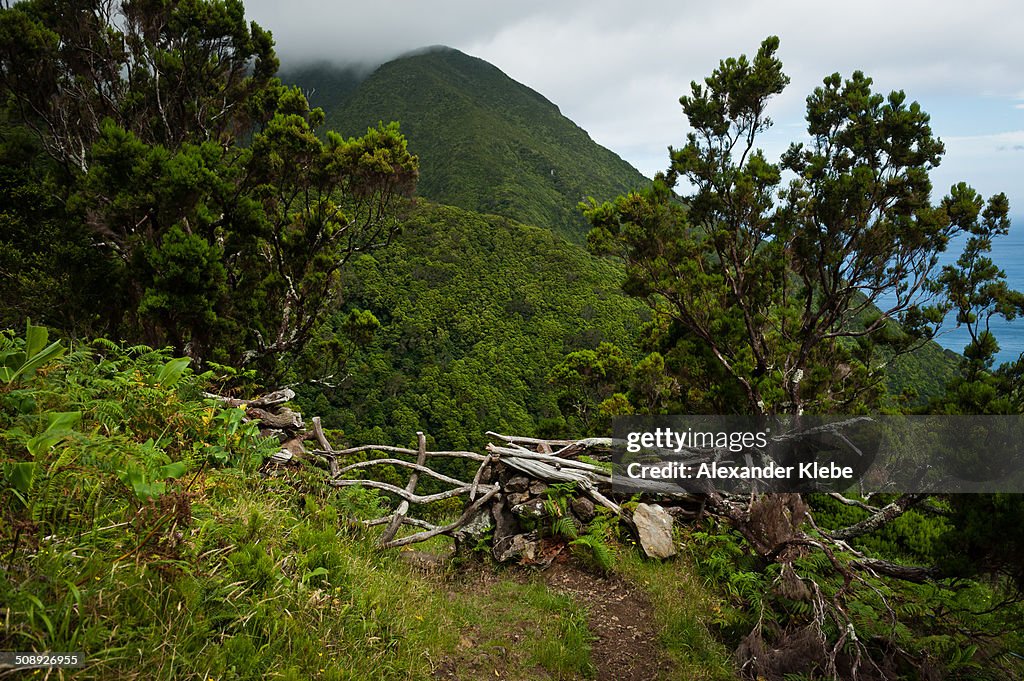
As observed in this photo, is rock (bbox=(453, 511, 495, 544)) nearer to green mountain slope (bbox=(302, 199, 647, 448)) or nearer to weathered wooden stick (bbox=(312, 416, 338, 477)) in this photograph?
weathered wooden stick (bbox=(312, 416, 338, 477))

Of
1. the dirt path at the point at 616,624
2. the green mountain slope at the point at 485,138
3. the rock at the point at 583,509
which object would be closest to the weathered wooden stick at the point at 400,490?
the rock at the point at 583,509

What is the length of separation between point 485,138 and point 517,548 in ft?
362

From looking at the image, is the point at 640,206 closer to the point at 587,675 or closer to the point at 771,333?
the point at 771,333

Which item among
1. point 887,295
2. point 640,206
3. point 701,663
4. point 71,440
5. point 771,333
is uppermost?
point 640,206

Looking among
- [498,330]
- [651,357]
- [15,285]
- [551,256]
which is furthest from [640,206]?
[551,256]

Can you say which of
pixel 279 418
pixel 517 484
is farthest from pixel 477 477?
pixel 279 418

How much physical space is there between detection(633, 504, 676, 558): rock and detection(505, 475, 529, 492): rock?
1.32 meters

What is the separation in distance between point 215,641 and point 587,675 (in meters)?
2.62

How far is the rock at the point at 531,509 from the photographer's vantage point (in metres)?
5.79

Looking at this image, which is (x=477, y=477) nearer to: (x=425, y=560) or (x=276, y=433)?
(x=425, y=560)

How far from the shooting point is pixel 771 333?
377 inches

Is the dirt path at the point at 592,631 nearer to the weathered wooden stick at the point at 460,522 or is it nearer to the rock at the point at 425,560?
the rock at the point at 425,560

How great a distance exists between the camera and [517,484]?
616cm

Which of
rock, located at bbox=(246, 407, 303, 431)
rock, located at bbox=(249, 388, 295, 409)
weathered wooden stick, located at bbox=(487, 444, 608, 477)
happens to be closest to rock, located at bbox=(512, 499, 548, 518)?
weathered wooden stick, located at bbox=(487, 444, 608, 477)
